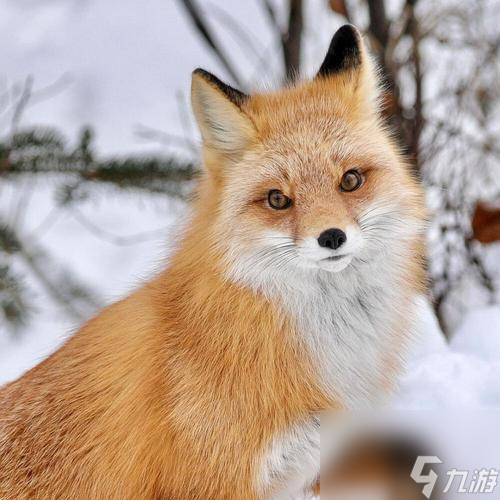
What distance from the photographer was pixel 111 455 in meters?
2.12

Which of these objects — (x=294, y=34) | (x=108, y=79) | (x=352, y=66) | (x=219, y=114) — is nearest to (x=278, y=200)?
(x=219, y=114)

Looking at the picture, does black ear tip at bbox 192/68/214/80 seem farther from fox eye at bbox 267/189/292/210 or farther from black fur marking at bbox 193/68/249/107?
fox eye at bbox 267/189/292/210

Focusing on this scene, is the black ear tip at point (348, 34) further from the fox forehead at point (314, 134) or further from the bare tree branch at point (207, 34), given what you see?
the bare tree branch at point (207, 34)

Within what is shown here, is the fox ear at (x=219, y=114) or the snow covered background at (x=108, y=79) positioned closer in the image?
the fox ear at (x=219, y=114)

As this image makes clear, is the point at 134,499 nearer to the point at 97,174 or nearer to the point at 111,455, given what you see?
the point at 111,455

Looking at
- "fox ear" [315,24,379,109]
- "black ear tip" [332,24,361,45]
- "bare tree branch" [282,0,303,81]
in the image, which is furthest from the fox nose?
"bare tree branch" [282,0,303,81]

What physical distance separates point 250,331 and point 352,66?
81 cm

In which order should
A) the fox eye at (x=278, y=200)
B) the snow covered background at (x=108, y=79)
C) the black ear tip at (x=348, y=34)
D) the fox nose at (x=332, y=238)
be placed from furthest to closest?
the snow covered background at (x=108, y=79)
the black ear tip at (x=348, y=34)
the fox eye at (x=278, y=200)
the fox nose at (x=332, y=238)

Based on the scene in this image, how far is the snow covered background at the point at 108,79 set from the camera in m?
5.74

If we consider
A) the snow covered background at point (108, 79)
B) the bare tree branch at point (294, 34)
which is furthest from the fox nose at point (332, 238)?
the snow covered background at point (108, 79)

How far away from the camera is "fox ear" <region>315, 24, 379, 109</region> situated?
7.54 feet

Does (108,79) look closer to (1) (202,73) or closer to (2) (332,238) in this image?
(1) (202,73)

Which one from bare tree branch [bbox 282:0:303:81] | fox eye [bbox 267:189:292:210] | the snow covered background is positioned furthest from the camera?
the snow covered background

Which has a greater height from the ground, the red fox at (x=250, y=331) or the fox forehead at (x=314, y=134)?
the fox forehead at (x=314, y=134)
